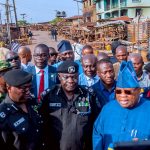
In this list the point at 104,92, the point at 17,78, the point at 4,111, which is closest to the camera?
the point at 4,111

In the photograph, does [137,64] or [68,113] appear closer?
[68,113]

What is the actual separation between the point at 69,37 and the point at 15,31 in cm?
712

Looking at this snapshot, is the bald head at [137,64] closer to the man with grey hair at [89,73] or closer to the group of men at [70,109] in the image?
the group of men at [70,109]

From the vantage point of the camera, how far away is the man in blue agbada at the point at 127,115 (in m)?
2.89

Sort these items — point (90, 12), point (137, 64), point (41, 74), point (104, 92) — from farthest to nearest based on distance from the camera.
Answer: point (90, 12)
point (137, 64)
point (41, 74)
point (104, 92)

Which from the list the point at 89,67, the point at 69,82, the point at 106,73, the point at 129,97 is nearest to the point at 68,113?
the point at 69,82

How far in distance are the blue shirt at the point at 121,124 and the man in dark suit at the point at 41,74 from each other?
1.72m

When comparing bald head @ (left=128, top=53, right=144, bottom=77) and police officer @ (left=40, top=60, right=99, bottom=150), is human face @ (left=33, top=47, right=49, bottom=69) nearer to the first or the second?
police officer @ (left=40, top=60, right=99, bottom=150)

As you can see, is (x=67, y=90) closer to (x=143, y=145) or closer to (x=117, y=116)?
(x=117, y=116)

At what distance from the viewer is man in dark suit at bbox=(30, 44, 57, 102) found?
4.65 m

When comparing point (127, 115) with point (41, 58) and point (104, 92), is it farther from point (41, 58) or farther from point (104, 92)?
point (41, 58)

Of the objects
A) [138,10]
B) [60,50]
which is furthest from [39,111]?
[138,10]

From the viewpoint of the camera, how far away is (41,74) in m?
4.71

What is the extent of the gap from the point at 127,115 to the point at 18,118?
41.7 inches
